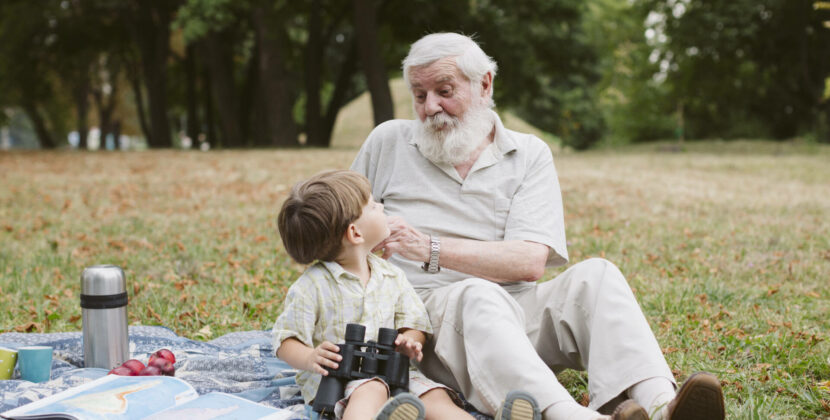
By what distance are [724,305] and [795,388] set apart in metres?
1.54

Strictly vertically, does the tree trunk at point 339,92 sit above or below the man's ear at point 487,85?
above

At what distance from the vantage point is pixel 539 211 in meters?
3.36

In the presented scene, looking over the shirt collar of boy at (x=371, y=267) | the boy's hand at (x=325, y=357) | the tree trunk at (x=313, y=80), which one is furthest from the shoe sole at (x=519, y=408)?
the tree trunk at (x=313, y=80)

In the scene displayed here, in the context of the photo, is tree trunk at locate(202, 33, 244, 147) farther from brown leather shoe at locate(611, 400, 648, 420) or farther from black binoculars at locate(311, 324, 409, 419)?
brown leather shoe at locate(611, 400, 648, 420)

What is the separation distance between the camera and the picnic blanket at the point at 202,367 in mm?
3061

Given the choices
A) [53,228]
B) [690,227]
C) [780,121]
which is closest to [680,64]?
[780,121]

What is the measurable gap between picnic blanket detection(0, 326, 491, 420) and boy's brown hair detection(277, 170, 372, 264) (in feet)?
2.12

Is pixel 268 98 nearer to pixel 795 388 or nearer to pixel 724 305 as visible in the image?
pixel 724 305

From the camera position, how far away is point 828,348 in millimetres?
3838

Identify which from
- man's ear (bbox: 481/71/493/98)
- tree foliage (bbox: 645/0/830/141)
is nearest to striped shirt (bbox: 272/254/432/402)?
man's ear (bbox: 481/71/493/98)

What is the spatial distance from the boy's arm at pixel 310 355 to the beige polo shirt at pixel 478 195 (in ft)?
2.44

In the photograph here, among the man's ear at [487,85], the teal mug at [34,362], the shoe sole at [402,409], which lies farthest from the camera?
the man's ear at [487,85]

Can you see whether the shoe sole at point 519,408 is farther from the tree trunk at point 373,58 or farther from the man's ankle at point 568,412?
the tree trunk at point 373,58

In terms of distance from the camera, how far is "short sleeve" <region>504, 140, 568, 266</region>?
329cm
